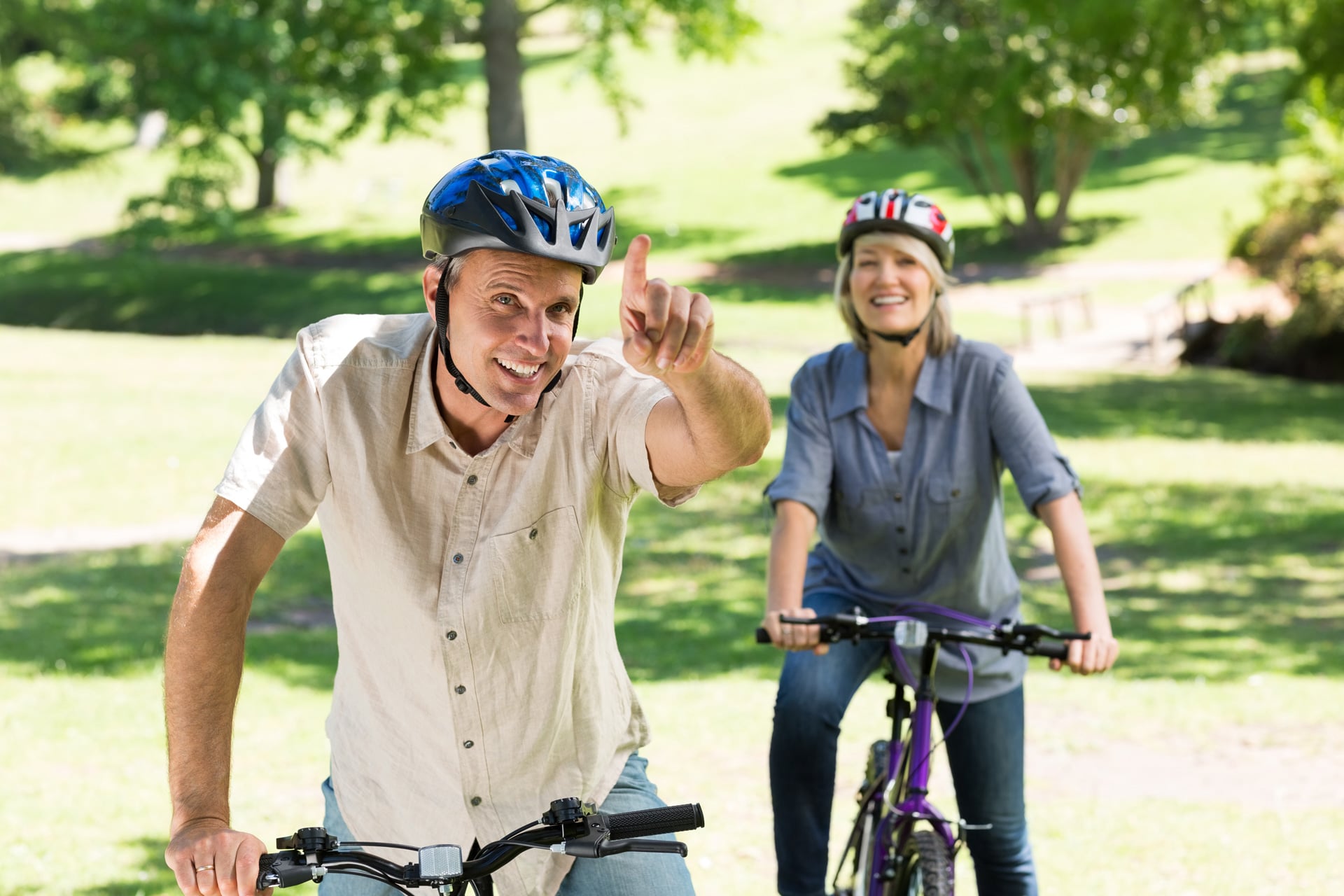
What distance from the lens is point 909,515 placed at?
4.59 meters

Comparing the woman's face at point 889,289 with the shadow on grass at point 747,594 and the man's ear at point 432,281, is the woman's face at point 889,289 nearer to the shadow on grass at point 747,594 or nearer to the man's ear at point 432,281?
the man's ear at point 432,281

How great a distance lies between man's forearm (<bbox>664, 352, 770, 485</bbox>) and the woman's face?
6.07 ft

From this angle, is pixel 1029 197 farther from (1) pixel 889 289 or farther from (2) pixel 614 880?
(2) pixel 614 880

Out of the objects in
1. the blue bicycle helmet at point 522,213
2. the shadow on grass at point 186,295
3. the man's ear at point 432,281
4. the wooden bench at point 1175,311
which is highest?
the shadow on grass at point 186,295

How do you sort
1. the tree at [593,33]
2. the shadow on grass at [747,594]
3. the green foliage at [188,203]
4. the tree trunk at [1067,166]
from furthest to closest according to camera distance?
1. the tree trunk at [1067,166]
2. the green foliage at [188,203]
3. the tree at [593,33]
4. the shadow on grass at [747,594]

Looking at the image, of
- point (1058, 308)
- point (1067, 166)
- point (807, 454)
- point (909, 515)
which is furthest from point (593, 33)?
point (909, 515)

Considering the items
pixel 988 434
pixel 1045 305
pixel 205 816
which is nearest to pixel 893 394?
pixel 988 434

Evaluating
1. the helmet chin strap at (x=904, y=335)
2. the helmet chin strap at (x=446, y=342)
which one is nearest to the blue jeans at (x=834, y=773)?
the helmet chin strap at (x=904, y=335)

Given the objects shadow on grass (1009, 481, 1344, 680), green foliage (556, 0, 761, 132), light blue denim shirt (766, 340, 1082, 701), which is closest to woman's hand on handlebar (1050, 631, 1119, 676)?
light blue denim shirt (766, 340, 1082, 701)

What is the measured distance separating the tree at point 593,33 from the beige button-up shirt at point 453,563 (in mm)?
25531

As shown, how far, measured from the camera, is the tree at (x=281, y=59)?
1054 inches

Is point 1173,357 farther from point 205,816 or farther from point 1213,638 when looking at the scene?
point 205,816

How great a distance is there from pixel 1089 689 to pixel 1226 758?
4.68 ft

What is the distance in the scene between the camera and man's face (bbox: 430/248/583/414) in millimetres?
2797
